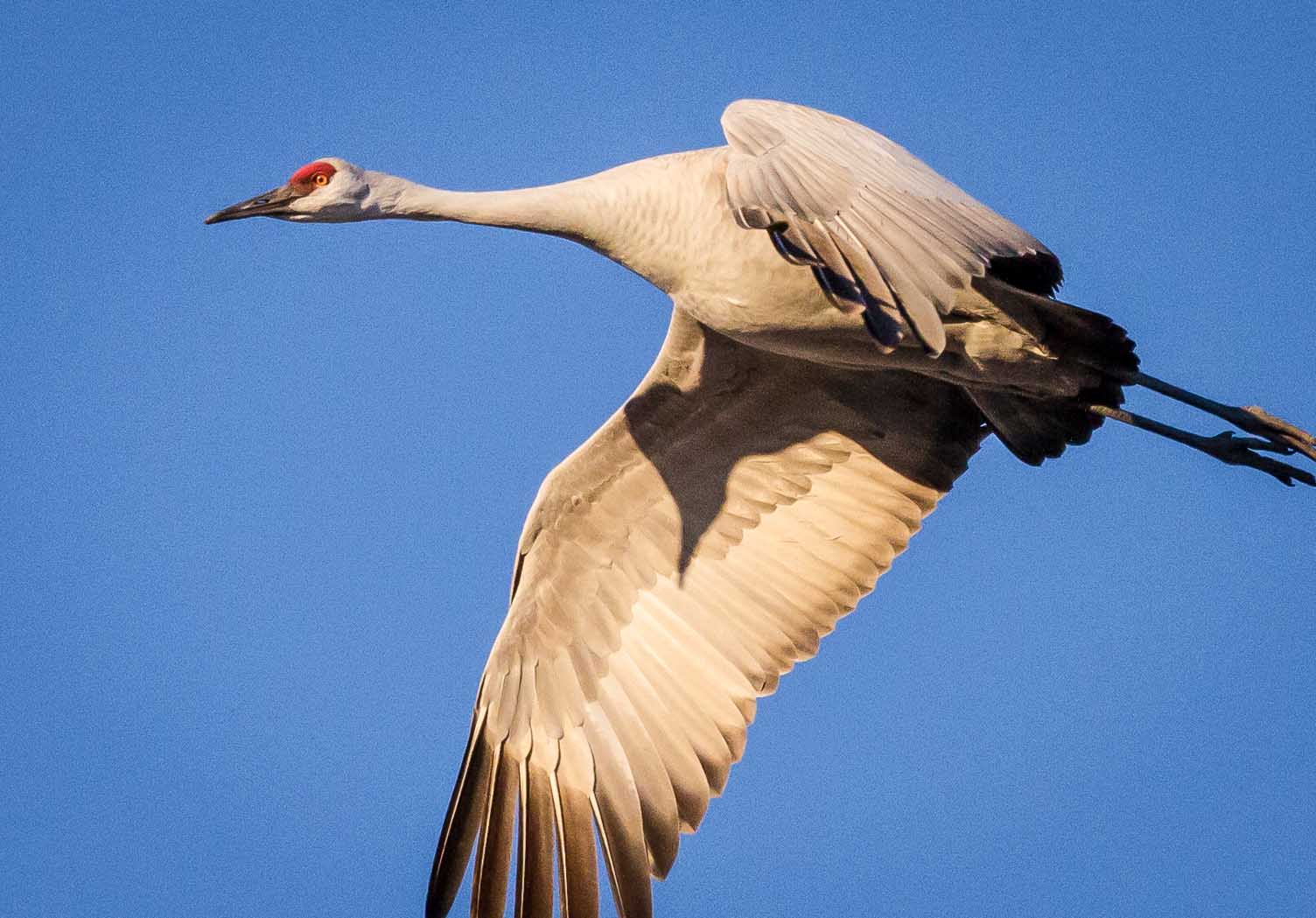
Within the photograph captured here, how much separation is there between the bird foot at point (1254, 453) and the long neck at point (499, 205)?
3616 millimetres

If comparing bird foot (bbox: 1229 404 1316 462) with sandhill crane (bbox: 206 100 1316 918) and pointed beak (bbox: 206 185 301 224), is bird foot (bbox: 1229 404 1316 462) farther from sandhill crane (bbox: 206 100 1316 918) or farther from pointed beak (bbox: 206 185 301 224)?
pointed beak (bbox: 206 185 301 224)

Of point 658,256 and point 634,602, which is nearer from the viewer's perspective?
point 658,256

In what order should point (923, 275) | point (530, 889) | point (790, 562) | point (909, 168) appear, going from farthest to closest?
1. point (790, 562)
2. point (530, 889)
3. point (909, 168)
4. point (923, 275)

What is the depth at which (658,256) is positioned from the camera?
8.33 metres

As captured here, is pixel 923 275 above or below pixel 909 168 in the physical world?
below

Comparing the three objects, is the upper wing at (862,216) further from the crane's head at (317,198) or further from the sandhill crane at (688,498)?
the crane's head at (317,198)

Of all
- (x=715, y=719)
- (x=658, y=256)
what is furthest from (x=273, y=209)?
(x=715, y=719)

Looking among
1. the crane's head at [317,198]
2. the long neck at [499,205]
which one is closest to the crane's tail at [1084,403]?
the long neck at [499,205]

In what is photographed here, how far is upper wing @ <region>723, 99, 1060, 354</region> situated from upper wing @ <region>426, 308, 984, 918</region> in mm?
1721

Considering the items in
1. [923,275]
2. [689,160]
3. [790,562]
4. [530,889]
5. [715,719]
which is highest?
[689,160]

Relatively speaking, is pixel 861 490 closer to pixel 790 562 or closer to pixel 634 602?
pixel 790 562

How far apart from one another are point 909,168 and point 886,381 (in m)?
1.88

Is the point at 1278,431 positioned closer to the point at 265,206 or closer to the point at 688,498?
the point at 688,498

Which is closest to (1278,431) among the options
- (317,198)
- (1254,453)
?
(1254,453)
